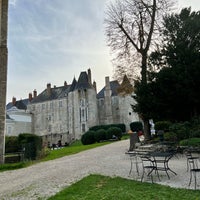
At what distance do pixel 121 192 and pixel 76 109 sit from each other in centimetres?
4778

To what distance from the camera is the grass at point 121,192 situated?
20.6ft

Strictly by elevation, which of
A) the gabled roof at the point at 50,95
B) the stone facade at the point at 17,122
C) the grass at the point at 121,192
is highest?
the gabled roof at the point at 50,95

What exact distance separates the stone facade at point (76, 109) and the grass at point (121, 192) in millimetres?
42107

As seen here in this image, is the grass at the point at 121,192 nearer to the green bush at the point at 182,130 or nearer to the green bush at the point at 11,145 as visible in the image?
the green bush at the point at 182,130

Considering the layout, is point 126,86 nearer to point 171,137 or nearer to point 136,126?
point 171,137

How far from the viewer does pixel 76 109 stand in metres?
54.2

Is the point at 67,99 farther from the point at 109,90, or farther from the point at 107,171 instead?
the point at 107,171

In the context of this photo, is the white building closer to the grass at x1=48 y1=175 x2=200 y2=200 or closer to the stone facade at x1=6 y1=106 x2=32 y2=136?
the stone facade at x1=6 y1=106 x2=32 y2=136

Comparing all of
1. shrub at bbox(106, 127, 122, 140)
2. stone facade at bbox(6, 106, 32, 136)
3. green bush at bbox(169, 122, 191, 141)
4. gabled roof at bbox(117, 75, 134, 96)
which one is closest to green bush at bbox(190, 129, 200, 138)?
green bush at bbox(169, 122, 191, 141)

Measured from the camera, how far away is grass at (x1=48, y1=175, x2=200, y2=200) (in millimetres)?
6285

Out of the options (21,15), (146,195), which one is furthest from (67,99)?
(146,195)

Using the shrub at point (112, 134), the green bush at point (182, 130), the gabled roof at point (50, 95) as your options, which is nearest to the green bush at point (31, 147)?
the green bush at point (182, 130)

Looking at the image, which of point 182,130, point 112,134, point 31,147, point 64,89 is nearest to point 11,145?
point 31,147

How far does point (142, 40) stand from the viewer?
22.1 m
